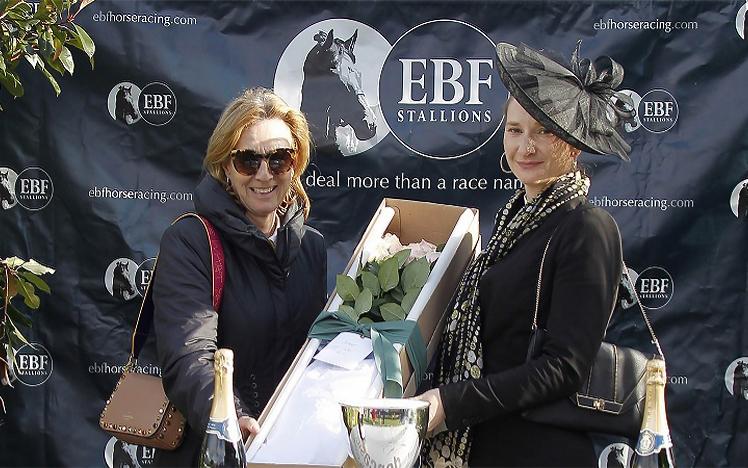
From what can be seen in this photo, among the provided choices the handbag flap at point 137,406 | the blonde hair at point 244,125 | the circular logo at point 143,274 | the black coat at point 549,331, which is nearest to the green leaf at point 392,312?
the black coat at point 549,331

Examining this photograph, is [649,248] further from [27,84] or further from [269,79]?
[27,84]

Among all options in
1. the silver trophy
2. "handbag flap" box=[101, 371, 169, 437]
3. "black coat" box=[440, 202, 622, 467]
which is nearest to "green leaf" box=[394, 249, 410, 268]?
"black coat" box=[440, 202, 622, 467]

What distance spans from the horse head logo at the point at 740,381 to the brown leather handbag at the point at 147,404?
2.23 meters

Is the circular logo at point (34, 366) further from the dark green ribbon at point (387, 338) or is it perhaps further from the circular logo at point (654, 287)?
the circular logo at point (654, 287)

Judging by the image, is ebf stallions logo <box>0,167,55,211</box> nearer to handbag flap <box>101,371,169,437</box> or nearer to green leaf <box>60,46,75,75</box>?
green leaf <box>60,46,75,75</box>

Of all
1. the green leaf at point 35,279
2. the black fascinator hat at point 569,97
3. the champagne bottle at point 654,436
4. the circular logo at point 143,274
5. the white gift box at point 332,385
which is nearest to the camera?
the champagne bottle at point 654,436

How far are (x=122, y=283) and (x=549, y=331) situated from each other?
7.15 feet

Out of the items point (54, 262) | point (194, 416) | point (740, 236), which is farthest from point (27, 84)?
point (740, 236)

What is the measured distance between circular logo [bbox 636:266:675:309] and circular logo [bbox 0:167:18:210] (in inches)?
95.1

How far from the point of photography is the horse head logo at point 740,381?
152 inches

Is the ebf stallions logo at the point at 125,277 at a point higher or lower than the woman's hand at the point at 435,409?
higher

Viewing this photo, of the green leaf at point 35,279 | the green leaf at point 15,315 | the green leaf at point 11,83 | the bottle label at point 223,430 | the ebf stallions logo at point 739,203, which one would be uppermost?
the green leaf at point 11,83

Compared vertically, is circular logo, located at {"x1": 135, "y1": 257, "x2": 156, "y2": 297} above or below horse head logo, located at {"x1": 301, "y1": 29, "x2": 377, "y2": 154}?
below

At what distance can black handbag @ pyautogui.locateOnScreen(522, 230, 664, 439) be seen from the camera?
2285 millimetres
